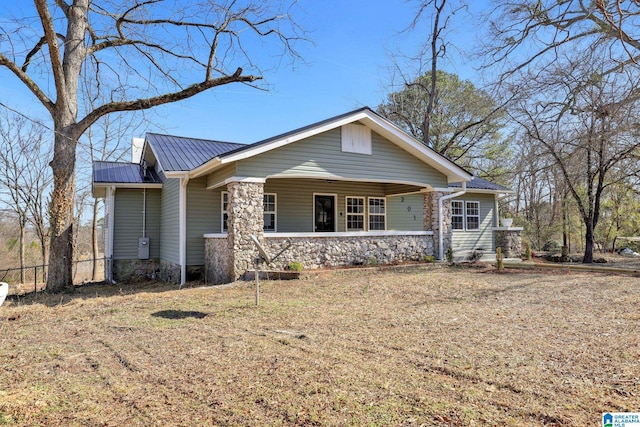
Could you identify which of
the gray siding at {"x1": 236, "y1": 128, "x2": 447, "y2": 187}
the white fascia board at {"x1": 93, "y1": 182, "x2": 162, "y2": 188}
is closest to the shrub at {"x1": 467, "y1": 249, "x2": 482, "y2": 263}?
the gray siding at {"x1": 236, "y1": 128, "x2": 447, "y2": 187}

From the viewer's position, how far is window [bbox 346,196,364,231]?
14645 mm

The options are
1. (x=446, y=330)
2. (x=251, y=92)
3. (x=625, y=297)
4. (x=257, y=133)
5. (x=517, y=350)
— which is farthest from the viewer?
(x=257, y=133)

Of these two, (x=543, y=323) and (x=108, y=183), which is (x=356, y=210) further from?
(x=543, y=323)

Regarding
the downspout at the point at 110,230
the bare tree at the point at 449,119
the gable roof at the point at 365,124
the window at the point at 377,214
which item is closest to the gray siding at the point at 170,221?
the gable roof at the point at 365,124

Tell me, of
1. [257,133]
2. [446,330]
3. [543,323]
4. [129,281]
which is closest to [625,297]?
[543,323]

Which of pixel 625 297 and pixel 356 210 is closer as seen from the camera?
pixel 625 297

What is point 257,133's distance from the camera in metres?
20.9

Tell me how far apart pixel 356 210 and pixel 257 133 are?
345 inches

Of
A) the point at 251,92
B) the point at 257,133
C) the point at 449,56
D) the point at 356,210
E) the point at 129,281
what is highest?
the point at 449,56

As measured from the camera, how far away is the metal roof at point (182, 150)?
1116cm

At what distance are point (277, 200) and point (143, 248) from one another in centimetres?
491

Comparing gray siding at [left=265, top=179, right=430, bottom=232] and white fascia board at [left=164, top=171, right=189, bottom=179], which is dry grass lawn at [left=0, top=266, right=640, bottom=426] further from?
gray siding at [left=265, top=179, right=430, bottom=232]

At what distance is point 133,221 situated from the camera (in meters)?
13.3

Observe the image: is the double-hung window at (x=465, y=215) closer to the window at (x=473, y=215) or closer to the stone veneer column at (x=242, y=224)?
the window at (x=473, y=215)
